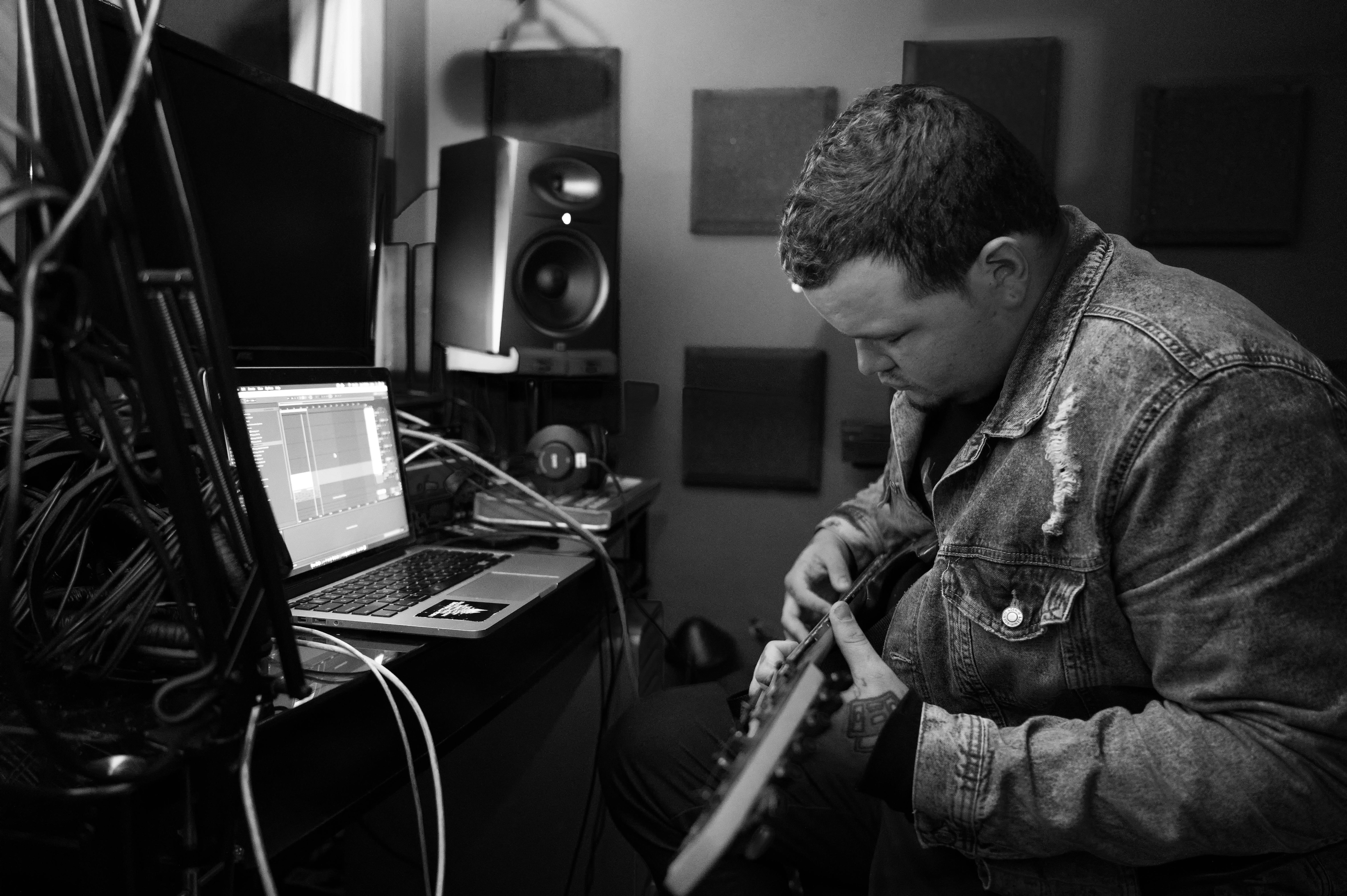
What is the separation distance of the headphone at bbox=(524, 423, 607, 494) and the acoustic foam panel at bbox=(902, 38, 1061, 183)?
119 cm

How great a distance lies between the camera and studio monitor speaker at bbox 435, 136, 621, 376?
186 centimetres

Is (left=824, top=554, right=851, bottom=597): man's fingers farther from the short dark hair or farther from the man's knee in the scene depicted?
the short dark hair

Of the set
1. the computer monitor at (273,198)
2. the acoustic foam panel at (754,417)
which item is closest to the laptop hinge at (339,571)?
the computer monitor at (273,198)

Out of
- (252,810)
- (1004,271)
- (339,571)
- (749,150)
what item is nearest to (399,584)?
(339,571)

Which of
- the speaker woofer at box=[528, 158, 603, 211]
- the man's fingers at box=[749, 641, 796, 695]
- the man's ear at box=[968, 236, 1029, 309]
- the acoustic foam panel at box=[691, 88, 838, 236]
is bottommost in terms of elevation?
the man's fingers at box=[749, 641, 796, 695]

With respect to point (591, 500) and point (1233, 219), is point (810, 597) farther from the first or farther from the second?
point (1233, 219)

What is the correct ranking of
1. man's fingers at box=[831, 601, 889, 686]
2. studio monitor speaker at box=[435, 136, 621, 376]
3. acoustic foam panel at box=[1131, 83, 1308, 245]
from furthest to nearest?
acoustic foam panel at box=[1131, 83, 1308, 245] → studio monitor speaker at box=[435, 136, 621, 376] → man's fingers at box=[831, 601, 889, 686]

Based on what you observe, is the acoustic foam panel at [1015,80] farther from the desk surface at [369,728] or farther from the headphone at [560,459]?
the desk surface at [369,728]

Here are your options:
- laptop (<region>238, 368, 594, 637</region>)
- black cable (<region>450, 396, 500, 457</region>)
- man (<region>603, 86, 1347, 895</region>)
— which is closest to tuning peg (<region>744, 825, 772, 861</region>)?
man (<region>603, 86, 1347, 895</region>)

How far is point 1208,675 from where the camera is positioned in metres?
0.77

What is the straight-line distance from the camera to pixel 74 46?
48cm

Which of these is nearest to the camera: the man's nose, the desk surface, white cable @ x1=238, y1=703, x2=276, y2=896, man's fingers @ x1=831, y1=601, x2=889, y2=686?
white cable @ x1=238, y1=703, x2=276, y2=896

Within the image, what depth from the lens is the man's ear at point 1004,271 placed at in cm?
93

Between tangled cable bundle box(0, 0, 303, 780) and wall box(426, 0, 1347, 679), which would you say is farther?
wall box(426, 0, 1347, 679)
